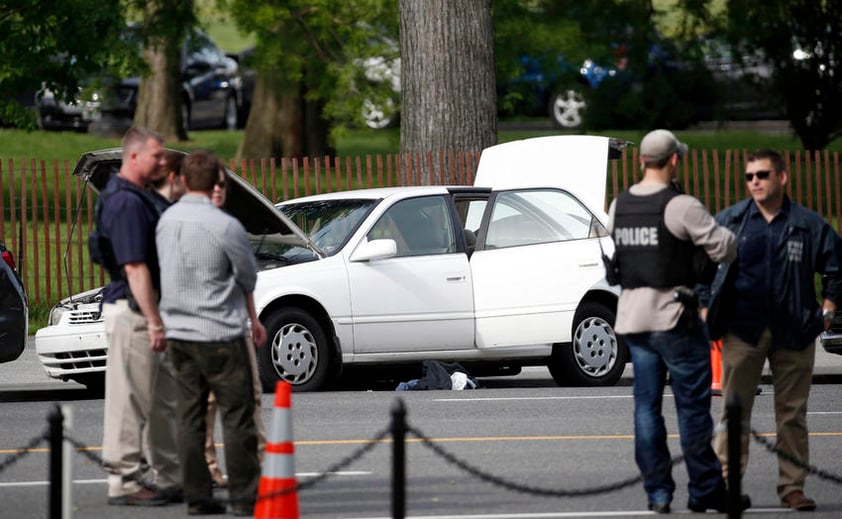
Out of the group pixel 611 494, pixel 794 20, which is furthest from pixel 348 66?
pixel 611 494

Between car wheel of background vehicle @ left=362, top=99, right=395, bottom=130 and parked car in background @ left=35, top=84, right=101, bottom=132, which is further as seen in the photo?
parked car in background @ left=35, top=84, right=101, bottom=132

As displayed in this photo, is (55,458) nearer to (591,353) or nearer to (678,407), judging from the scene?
(678,407)

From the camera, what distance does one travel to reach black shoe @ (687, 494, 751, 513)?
7.52m

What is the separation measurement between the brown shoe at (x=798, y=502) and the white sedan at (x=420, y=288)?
15.9 ft

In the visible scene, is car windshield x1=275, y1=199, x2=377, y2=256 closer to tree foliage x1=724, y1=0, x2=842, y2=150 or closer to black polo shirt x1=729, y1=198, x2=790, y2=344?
black polo shirt x1=729, y1=198, x2=790, y2=344

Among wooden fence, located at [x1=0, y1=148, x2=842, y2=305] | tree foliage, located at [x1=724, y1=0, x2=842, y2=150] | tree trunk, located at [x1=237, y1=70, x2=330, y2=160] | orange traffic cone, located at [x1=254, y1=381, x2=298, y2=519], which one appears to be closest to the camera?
orange traffic cone, located at [x1=254, y1=381, x2=298, y2=519]

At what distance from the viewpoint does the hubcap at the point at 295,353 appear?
11.9 meters

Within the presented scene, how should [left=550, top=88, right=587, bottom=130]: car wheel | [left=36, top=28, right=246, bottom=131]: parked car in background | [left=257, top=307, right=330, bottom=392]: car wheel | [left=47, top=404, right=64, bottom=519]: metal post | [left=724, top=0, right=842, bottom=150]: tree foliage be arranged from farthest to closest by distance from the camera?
[left=36, top=28, right=246, bottom=131]: parked car in background < [left=550, top=88, right=587, bottom=130]: car wheel < [left=724, top=0, right=842, bottom=150]: tree foliage < [left=257, top=307, right=330, bottom=392]: car wheel < [left=47, top=404, right=64, bottom=519]: metal post

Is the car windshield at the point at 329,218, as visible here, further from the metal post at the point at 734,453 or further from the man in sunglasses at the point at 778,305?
the metal post at the point at 734,453

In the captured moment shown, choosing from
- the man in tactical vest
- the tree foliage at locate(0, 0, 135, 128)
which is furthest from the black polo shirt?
the tree foliage at locate(0, 0, 135, 128)

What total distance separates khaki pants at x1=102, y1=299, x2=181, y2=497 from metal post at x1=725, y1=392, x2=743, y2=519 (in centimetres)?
277

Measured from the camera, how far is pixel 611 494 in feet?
27.2

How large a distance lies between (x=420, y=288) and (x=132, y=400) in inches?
184

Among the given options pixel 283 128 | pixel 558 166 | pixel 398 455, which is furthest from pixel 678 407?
pixel 283 128
